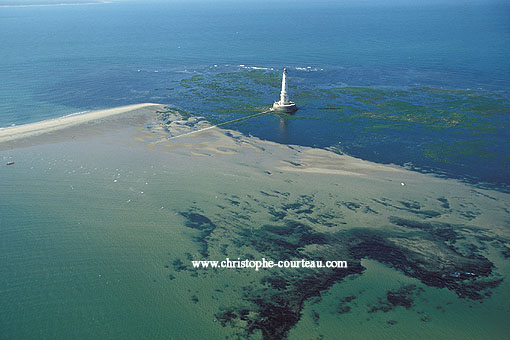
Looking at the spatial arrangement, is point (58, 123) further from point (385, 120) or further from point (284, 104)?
point (385, 120)

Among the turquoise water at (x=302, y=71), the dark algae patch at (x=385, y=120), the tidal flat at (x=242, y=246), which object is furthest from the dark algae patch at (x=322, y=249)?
the turquoise water at (x=302, y=71)

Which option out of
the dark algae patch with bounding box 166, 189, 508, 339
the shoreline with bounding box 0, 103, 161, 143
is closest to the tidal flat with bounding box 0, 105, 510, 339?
the dark algae patch with bounding box 166, 189, 508, 339

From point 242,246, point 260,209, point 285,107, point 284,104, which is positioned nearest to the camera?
point 242,246

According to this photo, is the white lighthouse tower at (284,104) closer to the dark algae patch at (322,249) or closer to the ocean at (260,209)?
the ocean at (260,209)

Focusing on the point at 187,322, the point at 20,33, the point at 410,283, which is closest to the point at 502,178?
the point at 410,283

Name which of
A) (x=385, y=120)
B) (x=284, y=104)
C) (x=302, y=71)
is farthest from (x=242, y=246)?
(x=302, y=71)
